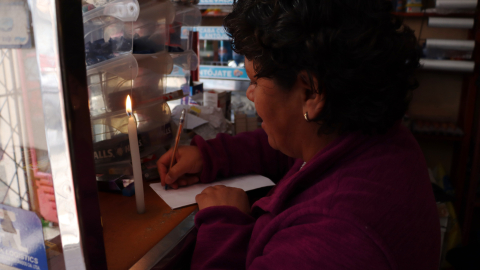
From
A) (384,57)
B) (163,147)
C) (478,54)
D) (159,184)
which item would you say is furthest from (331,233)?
(478,54)

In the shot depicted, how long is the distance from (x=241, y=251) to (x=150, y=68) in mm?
733

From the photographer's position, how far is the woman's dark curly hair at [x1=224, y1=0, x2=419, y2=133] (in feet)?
1.93

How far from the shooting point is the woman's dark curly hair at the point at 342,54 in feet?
1.93

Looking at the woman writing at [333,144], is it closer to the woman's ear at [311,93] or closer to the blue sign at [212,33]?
the woman's ear at [311,93]

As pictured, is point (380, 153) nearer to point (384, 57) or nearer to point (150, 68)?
point (384, 57)

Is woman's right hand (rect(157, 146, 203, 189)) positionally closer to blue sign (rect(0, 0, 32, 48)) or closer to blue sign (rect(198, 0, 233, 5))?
blue sign (rect(0, 0, 32, 48))

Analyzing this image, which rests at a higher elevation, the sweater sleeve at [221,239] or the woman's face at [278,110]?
the woman's face at [278,110]

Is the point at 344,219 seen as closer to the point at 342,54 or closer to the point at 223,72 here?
the point at 342,54

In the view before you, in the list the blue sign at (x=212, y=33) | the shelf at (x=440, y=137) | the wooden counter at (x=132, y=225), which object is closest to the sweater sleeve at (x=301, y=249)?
the wooden counter at (x=132, y=225)

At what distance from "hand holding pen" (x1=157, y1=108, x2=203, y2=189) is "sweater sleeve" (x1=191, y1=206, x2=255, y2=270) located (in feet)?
0.76

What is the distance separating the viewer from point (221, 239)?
688 mm

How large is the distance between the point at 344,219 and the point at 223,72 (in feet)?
6.48

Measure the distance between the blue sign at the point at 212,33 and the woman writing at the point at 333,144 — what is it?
1.61m

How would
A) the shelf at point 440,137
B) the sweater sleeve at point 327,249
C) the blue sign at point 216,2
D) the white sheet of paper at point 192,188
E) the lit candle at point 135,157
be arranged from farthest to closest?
the shelf at point 440,137 < the blue sign at point 216,2 < the white sheet of paper at point 192,188 < the lit candle at point 135,157 < the sweater sleeve at point 327,249
